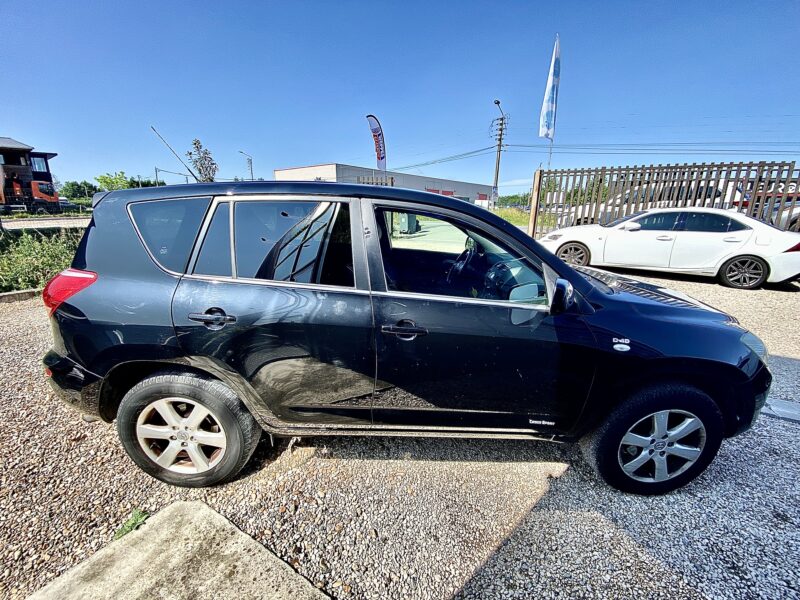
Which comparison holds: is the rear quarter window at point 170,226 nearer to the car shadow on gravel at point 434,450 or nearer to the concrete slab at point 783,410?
the car shadow on gravel at point 434,450

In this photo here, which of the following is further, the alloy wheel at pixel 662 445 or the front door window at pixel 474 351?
the alloy wheel at pixel 662 445

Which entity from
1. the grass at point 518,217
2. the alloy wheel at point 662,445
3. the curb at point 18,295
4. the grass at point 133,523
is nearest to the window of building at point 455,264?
the alloy wheel at point 662,445

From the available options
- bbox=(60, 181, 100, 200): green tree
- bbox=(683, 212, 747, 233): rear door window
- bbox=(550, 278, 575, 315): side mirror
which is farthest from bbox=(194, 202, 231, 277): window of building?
bbox=(60, 181, 100, 200): green tree

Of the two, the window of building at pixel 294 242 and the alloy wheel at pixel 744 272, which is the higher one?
the window of building at pixel 294 242

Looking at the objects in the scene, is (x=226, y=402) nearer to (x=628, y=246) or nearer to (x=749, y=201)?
(x=628, y=246)


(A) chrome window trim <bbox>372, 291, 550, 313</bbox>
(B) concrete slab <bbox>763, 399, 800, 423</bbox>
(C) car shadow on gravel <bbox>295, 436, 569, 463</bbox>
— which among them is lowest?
(C) car shadow on gravel <bbox>295, 436, 569, 463</bbox>

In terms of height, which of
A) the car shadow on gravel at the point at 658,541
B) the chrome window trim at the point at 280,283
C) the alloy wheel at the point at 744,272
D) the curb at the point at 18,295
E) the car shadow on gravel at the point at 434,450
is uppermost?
the chrome window trim at the point at 280,283

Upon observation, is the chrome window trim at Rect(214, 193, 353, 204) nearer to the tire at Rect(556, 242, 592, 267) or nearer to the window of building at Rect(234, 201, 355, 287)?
the window of building at Rect(234, 201, 355, 287)

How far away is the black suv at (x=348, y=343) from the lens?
71.2 inches

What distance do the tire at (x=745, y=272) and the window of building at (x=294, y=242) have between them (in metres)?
7.95

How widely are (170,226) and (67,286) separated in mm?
634

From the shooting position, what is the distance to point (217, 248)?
6.23 ft

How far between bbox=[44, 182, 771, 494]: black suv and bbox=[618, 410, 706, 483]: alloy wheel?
0.01 m

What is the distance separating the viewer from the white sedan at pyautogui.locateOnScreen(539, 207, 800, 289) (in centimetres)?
613
